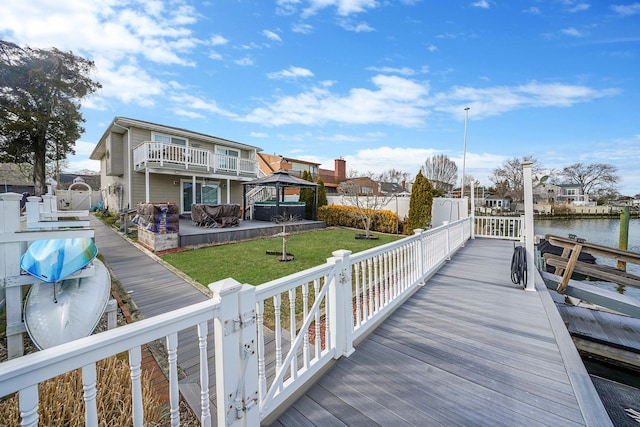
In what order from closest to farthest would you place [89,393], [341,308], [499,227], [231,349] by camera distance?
[89,393]
[231,349]
[341,308]
[499,227]

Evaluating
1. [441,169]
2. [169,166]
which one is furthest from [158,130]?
[441,169]

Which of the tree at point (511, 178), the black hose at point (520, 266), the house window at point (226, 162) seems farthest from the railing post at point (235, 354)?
the tree at point (511, 178)

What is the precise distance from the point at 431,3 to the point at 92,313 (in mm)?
10169

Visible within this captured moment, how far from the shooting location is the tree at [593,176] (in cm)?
3809

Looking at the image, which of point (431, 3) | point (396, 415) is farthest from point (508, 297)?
point (431, 3)

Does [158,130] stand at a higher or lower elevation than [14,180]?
higher

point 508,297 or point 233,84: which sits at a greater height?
point 233,84

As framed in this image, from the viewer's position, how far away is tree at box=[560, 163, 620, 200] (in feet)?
125

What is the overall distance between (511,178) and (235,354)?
40.0 m

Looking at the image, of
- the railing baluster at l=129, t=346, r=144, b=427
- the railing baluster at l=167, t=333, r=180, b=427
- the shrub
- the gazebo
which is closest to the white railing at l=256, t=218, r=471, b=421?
the railing baluster at l=167, t=333, r=180, b=427

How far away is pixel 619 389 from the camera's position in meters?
3.49

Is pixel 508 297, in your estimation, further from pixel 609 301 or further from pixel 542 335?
pixel 609 301

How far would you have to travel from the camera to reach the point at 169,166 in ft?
39.2

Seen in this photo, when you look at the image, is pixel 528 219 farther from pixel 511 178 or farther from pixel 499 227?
pixel 511 178
